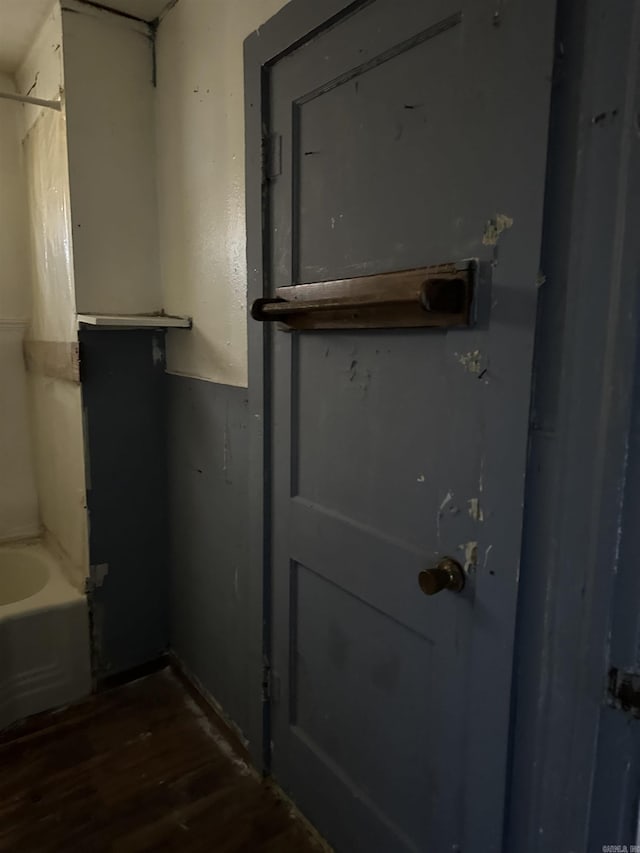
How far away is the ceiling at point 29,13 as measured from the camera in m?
1.73

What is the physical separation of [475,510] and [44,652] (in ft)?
5.57

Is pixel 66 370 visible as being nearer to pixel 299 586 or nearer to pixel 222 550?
pixel 222 550

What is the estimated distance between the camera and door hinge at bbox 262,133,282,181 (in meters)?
1.28

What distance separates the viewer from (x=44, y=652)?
1.90 metres

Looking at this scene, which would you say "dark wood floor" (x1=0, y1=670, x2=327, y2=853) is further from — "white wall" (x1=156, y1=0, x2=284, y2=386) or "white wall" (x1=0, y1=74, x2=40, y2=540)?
"white wall" (x1=156, y1=0, x2=284, y2=386)

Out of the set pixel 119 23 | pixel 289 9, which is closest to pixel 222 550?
pixel 289 9

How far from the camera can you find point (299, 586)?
1.41m

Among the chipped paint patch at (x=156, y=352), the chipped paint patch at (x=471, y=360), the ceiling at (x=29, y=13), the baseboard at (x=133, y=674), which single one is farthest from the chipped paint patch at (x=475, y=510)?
the ceiling at (x=29, y=13)

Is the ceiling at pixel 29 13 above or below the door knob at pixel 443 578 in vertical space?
above

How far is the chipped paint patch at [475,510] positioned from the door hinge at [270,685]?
88 cm

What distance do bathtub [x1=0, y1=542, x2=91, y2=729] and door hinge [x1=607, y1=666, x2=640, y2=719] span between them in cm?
176

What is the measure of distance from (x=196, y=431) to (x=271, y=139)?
3.09 feet

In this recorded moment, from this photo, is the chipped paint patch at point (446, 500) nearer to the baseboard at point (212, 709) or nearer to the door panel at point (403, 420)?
the door panel at point (403, 420)

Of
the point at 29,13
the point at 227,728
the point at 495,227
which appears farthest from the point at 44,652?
the point at 29,13
